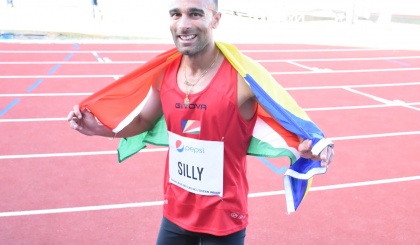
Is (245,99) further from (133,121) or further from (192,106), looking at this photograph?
(133,121)

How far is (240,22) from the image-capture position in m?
20.0

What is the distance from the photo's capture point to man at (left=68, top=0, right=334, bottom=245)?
6.81ft

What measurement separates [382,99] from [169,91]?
7414 mm

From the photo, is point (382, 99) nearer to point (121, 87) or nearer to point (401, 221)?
point (401, 221)

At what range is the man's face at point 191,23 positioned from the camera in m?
2.04

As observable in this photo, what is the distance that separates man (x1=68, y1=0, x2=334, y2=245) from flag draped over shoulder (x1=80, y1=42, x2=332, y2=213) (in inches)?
2.1

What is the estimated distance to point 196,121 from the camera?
2.13 metres

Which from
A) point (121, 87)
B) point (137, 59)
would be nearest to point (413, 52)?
point (137, 59)

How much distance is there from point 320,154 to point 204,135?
1.67 ft

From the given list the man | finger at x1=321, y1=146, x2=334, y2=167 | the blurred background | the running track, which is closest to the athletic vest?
the man

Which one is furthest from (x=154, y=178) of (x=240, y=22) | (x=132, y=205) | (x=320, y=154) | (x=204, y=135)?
(x=240, y=22)

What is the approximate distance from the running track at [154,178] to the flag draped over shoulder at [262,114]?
168cm

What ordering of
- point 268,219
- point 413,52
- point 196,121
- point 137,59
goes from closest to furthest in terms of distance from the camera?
point 196,121
point 268,219
point 137,59
point 413,52

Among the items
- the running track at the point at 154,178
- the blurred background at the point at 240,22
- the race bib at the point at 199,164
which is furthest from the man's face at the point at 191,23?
the blurred background at the point at 240,22
